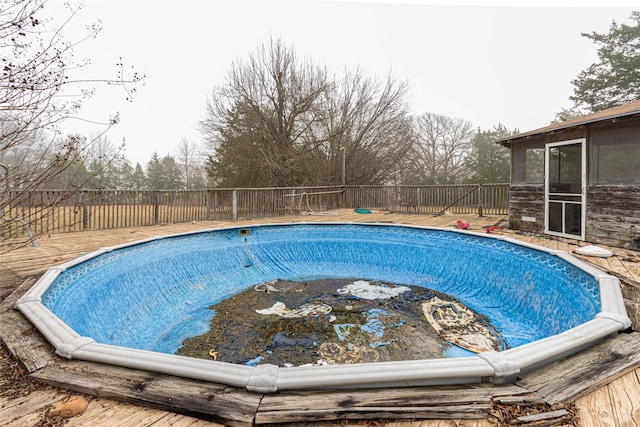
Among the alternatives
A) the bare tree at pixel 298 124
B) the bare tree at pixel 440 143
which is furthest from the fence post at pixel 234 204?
the bare tree at pixel 440 143

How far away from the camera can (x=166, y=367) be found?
172cm

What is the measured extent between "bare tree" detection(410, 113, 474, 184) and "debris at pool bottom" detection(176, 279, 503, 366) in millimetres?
18600

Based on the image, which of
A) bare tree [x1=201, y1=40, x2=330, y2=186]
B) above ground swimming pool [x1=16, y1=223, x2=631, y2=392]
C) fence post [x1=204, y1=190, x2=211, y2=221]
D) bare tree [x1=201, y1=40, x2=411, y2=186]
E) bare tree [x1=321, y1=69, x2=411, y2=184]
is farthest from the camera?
bare tree [x1=321, y1=69, x2=411, y2=184]

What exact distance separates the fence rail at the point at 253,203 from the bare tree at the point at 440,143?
10.5 meters

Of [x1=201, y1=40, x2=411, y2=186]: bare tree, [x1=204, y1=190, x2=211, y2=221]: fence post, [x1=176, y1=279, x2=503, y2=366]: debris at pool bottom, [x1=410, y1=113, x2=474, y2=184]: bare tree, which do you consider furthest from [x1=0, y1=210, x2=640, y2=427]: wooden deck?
[x1=410, y1=113, x2=474, y2=184]: bare tree

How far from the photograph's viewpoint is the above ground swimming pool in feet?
5.49

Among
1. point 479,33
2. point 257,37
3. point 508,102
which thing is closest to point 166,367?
point 257,37

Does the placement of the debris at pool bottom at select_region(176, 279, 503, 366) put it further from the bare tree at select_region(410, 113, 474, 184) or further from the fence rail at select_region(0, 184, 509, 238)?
the bare tree at select_region(410, 113, 474, 184)

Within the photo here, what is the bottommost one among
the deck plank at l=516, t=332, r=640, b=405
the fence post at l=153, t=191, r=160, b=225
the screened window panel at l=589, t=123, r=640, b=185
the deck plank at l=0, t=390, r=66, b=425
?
the deck plank at l=0, t=390, r=66, b=425

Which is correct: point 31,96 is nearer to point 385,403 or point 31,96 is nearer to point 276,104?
point 385,403

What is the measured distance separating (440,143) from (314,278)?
65.6 feet

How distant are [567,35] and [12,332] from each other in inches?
924

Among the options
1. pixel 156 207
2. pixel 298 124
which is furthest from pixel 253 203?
pixel 298 124

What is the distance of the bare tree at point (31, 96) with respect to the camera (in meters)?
1.48
